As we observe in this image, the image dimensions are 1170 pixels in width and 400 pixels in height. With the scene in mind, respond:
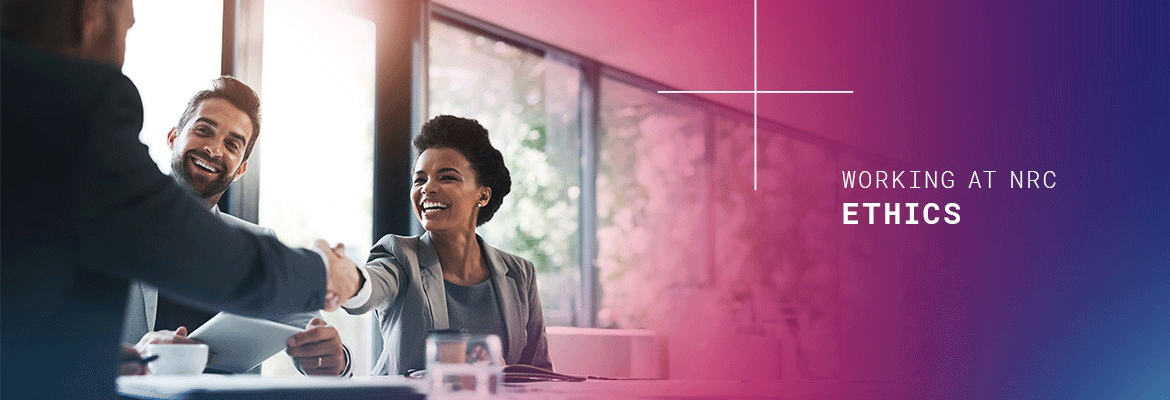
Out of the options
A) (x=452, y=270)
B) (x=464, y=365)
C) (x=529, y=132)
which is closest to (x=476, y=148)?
(x=529, y=132)

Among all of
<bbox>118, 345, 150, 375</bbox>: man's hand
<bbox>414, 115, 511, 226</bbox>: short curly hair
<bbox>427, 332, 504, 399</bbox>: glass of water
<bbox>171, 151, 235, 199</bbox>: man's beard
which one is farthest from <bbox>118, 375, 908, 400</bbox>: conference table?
<bbox>171, 151, 235, 199</bbox>: man's beard

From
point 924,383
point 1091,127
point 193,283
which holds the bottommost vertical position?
point 924,383

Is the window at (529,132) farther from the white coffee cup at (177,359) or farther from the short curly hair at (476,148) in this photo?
the white coffee cup at (177,359)

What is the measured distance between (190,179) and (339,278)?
2.81 ft

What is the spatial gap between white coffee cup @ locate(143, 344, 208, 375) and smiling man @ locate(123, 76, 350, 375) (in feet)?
1.70

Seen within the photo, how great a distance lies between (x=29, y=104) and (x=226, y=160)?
1354 millimetres

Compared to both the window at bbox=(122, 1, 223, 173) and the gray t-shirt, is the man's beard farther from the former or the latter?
the gray t-shirt

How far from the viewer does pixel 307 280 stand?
4.63 ft

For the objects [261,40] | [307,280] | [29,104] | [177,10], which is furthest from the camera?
[261,40]

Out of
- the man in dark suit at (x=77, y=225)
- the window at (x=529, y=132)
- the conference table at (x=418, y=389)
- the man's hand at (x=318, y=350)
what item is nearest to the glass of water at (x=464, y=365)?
the conference table at (x=418, y=389)

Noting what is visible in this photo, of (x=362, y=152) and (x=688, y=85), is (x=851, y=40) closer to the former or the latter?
(x=688, y=85)

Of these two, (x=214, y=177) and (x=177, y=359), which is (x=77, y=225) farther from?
(x=214, y=177)

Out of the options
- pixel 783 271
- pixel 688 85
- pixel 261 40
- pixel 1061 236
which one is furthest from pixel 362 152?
pixel 1061 236

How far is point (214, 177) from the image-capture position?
2541mm
